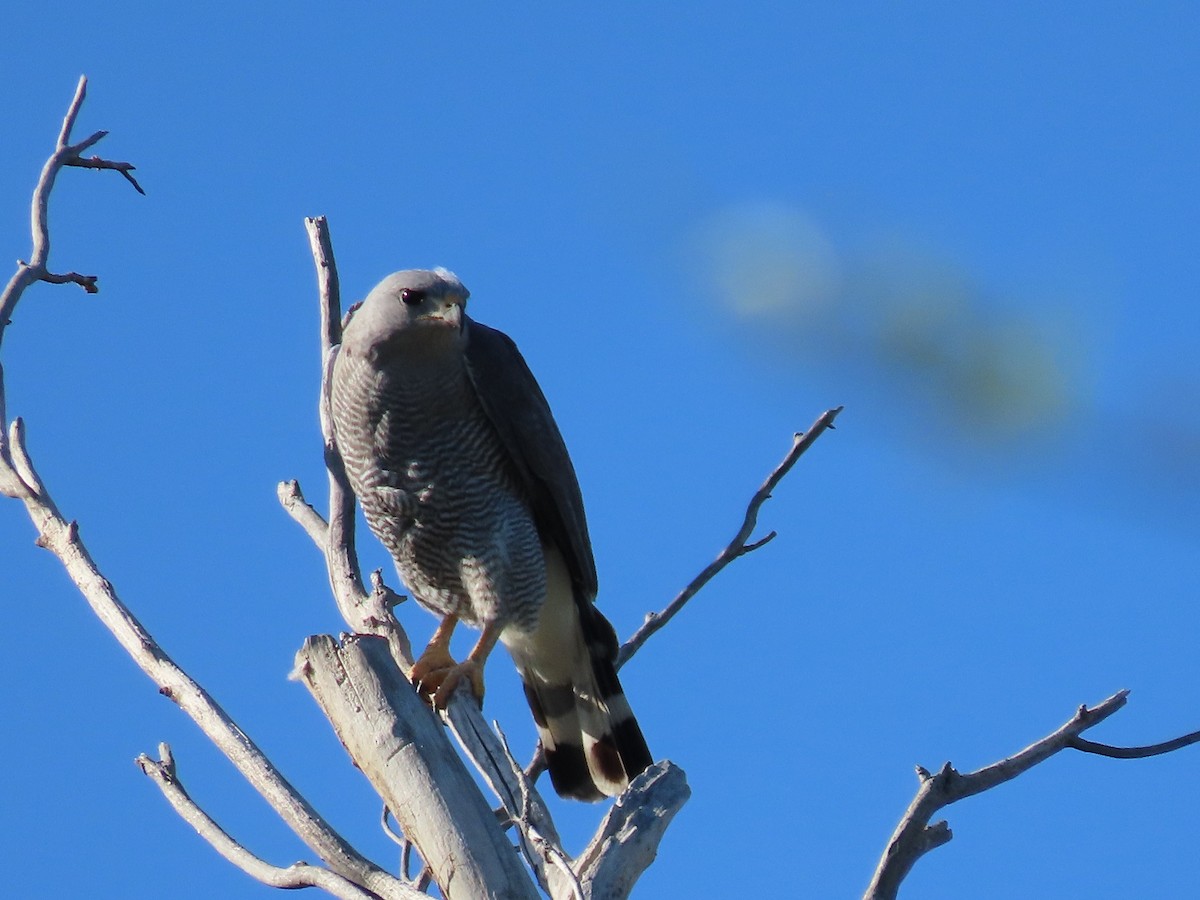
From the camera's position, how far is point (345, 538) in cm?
566

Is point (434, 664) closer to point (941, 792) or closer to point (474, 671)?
A: point (474, 671)

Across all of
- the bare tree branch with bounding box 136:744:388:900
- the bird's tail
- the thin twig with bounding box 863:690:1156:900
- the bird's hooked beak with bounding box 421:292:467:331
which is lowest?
the bare tree branch with bounding box 136:744:388:900

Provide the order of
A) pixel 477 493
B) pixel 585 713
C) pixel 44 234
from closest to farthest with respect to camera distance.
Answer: pixel 44 234 < pixel 477 493 < pixel 585 713

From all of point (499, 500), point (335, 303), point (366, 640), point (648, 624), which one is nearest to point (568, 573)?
point (499, 500)

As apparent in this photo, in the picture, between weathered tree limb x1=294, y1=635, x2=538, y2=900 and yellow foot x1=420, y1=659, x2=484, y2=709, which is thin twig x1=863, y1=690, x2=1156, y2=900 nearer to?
weathered tree limb x1=294, y1=635, x2=538, y2=900

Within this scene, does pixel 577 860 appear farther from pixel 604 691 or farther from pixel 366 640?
pixel 604 691

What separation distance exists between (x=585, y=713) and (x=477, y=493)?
1.05 m

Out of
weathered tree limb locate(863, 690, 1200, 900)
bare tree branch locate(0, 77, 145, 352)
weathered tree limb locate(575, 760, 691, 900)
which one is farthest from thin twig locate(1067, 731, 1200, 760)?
bare tree branch locate(0, 77, 145, 352)

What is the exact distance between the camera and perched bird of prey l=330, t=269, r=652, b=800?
607 centimetres

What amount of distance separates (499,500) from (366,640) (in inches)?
77.2

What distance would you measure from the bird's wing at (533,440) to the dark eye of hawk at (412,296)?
26 centimetres

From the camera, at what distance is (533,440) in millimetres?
6285

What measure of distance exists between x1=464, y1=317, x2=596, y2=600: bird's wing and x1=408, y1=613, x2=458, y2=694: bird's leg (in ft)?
2.06

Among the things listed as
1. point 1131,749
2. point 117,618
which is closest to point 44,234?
point 117,618
